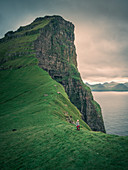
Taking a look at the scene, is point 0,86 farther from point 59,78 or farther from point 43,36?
point 43,36

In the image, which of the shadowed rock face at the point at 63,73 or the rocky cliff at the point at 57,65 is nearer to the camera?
the shadowed rock face at the point at 63,73

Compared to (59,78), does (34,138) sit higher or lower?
lower

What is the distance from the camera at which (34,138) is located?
1812 cm

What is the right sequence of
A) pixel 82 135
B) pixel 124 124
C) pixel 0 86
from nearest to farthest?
pixel 82 135
pixel 0 86
pixel 124 124

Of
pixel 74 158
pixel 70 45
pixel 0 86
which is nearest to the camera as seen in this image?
pixel 74 158

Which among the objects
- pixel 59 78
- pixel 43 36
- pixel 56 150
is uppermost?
pixel 43 36

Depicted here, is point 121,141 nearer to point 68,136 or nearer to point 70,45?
point 68,136

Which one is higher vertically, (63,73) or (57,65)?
(57,65)

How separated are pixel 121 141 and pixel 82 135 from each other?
5.93m

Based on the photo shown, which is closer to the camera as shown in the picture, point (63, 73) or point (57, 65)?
point (57, 65)

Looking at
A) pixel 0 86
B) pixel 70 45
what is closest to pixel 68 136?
pixel 0 86

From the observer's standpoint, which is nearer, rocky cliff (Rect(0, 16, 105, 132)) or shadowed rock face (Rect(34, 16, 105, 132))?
shadowed rock face (Rect(34, 16, 105, 132))

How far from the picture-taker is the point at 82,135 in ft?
57.1

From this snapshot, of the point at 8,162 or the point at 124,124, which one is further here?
the point at 124,124
